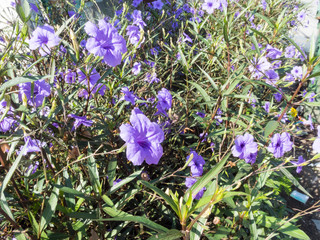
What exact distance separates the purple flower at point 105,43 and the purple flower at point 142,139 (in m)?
0.25

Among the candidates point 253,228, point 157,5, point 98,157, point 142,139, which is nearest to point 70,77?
point 98,157

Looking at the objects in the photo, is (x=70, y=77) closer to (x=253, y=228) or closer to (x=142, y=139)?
(x=142, y=139)

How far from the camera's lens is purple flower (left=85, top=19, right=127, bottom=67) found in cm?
98

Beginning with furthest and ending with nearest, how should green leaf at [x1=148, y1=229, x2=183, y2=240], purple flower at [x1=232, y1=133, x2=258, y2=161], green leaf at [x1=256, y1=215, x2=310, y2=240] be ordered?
purple flower at [x1=232, y1=133, x2=258, y2=161] < green leaf at [x1=256, y1=215, x2=310, y2=240] < green leaf at [x1=148, y1=229, x2=183, y2=240]

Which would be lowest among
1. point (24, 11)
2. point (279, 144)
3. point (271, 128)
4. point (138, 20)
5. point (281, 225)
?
point (281, 225)

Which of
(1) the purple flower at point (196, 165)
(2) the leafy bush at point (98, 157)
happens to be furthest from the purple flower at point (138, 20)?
(1) the purple flower at point (196, 165)

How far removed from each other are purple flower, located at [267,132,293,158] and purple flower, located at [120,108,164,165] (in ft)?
2.41

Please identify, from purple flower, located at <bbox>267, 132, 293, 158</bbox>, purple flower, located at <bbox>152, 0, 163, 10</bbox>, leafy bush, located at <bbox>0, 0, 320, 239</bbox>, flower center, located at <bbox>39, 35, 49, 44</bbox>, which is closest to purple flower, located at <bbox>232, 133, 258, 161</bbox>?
leafy bush, located at <bbox>0, 0, 320, 239</bbox>

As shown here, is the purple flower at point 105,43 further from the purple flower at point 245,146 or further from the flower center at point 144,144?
the purple flower at point 245,146

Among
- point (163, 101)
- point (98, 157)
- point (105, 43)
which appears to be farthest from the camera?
point (163, 101)

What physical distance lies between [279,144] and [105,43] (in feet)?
3.31

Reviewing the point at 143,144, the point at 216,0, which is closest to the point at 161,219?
the point at 143,144

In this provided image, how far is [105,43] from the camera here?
101cm

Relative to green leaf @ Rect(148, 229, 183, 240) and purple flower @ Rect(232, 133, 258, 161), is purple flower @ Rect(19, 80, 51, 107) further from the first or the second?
purple flower @ Rect(232, 133, 258, 161)
